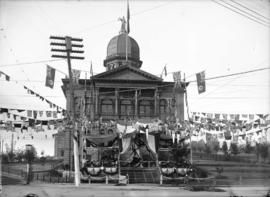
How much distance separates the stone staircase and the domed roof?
1190 inches

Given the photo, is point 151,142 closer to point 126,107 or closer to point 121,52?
point 126,107

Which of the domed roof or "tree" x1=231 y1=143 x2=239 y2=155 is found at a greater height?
the domed roof

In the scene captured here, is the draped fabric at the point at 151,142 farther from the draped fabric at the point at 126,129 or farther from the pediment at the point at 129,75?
the pediment at the point at 129,75

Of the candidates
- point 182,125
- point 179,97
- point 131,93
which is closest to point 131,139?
point 182,125

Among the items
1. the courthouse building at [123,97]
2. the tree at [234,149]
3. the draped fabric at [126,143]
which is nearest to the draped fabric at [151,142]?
the draped fabric at [126,143]

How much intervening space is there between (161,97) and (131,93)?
417 centimetres

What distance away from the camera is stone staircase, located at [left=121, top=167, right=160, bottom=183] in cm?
2952

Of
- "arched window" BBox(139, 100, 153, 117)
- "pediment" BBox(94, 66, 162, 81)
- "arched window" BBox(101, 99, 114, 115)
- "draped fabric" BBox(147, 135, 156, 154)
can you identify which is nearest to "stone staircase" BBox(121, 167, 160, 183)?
"draped fabric" BBox(147, 135, 156, 154)

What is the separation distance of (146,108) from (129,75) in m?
4.92

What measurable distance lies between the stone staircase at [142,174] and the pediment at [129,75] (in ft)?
58.0

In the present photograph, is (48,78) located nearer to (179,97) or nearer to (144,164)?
(144,164)

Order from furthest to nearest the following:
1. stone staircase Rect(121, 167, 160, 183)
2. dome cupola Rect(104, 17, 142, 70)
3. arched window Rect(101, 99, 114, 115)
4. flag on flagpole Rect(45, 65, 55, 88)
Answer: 1. dome cupola Rect(104, 17, 142, 70)
2. arched window Rect(101, 99, 114, 115)
3. flag on flagpole Rect(45, 65, 55, 88)
4. stone staircase Rect(121, 167, 160, 183)

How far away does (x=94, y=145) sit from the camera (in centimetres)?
3366

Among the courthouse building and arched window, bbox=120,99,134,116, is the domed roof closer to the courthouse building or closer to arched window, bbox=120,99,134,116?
the courthouse building
